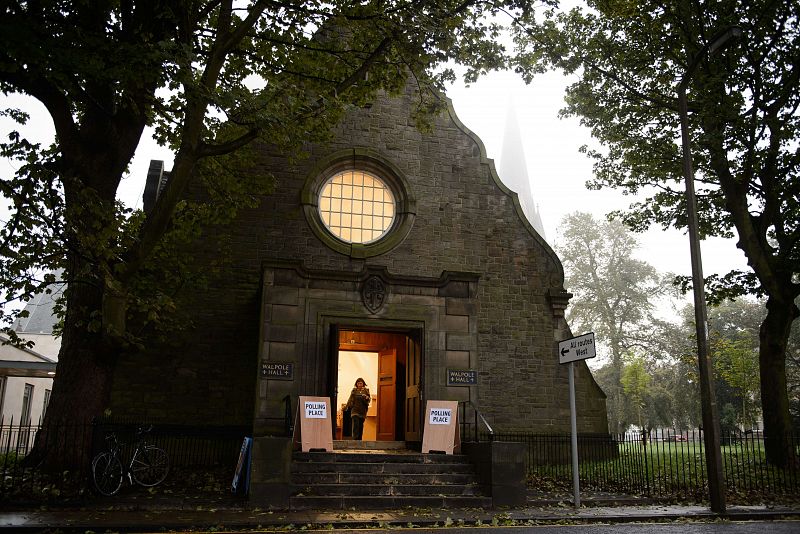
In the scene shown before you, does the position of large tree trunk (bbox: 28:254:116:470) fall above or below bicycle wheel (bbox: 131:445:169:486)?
above

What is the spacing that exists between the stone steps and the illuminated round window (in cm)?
685

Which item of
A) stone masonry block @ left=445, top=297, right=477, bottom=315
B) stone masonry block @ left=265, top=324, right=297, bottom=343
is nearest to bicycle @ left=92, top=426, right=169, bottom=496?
stone masonry block @ left=265, top=324, right=297, bottom=343

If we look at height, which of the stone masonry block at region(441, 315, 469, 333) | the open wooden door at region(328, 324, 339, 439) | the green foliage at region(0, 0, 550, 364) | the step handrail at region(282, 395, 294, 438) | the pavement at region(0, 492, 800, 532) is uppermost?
the green foliage at region(0, 0, 550, 364)

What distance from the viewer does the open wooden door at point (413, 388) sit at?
14484mm

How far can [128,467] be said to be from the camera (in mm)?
11625

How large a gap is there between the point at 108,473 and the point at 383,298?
645 centimetres

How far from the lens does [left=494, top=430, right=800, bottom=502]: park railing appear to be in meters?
12.7

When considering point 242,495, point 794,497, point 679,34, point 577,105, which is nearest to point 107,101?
point 242,495

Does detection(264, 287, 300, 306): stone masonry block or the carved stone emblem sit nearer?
detection(264, 287, 300, 306): stone masonry block

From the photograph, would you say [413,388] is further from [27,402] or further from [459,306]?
[27,402]

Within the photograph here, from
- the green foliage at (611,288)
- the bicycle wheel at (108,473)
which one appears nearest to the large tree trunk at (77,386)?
the bicycle wheel at (108,473)

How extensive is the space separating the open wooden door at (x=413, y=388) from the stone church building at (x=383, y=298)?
5cm

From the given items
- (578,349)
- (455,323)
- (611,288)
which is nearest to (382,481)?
(578,349)

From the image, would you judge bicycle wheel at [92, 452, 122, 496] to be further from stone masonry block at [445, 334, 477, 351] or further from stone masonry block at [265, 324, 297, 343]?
stone masonry block at [445, 334, 477, 351]
